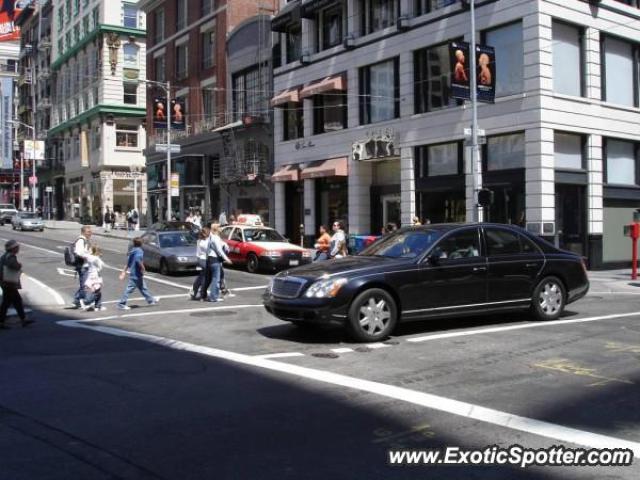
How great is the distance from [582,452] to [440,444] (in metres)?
1.01

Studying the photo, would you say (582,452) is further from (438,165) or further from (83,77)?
(83,77)

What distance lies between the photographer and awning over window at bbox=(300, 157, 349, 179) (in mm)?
28953

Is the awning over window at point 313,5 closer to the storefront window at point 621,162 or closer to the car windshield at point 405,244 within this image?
the storefront window at point 621,162

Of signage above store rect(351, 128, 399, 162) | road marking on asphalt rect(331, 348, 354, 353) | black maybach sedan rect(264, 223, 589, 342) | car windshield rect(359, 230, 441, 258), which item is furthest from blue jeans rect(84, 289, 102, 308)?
signage above store rect(351, 128, 399, 162)

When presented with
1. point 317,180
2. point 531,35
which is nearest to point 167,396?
point 531,35

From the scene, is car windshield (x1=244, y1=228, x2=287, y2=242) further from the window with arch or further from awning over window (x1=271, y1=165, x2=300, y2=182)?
the window with arch

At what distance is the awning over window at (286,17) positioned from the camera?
3162cm

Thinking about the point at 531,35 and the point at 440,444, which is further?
the point at 531,35

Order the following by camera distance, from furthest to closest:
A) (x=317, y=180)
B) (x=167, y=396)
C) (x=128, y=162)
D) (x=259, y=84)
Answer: (x=128, y=162)
(x=259, y=84)
(x=317, y=180)
(x=167, y=396)

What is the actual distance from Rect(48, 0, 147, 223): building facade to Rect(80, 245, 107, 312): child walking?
42.3 metres

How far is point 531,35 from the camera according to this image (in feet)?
70.6

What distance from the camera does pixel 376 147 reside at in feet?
89.1

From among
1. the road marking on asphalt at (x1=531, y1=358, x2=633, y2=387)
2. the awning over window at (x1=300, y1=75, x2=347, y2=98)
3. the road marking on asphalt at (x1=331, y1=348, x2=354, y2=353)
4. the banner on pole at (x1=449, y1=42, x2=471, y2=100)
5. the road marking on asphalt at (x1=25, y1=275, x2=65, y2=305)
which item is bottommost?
the road marking on asphalt at (x1=531, y1=358, x2=633, y2=387)

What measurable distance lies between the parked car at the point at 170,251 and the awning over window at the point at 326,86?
1038 centimetres
